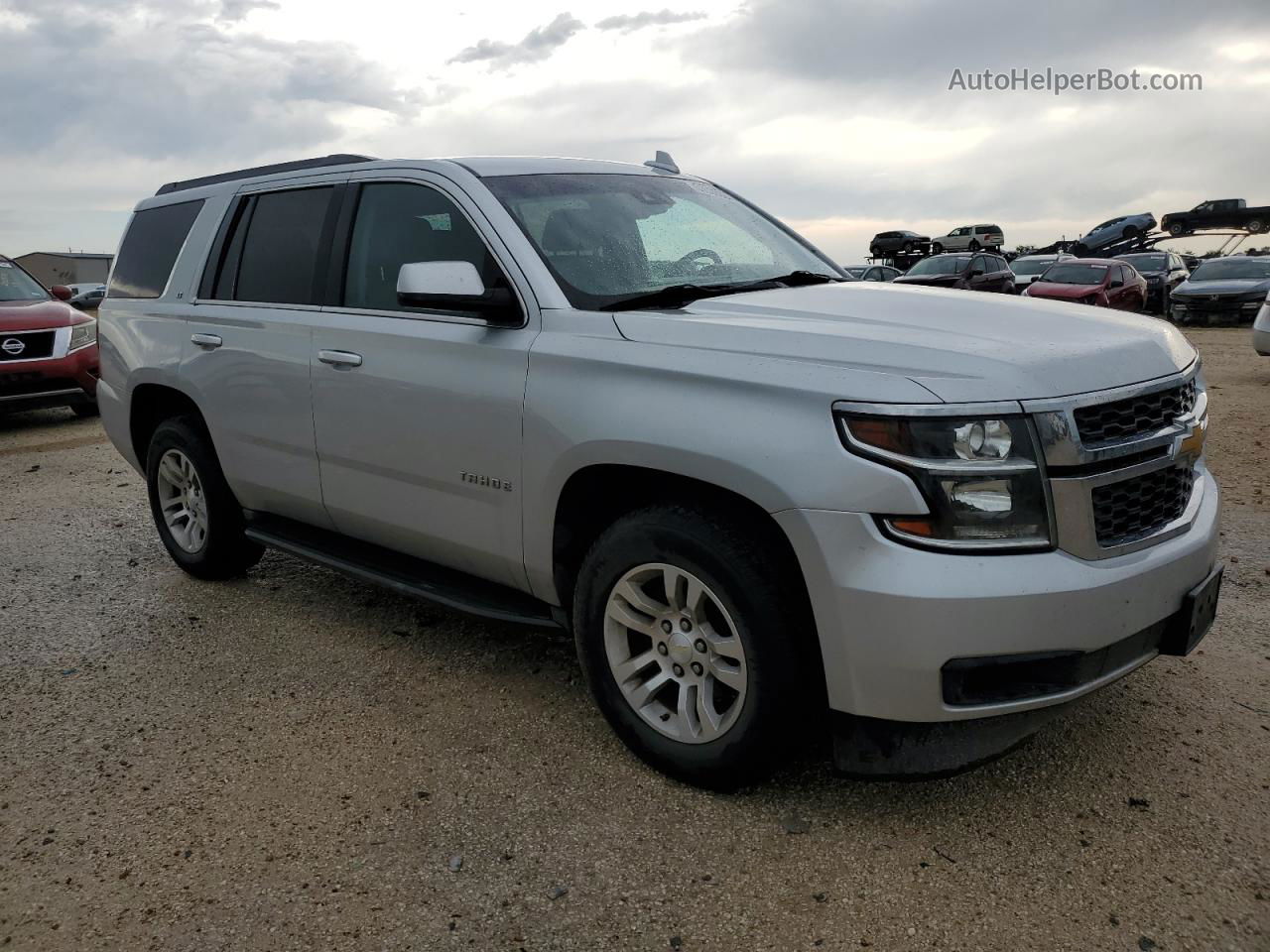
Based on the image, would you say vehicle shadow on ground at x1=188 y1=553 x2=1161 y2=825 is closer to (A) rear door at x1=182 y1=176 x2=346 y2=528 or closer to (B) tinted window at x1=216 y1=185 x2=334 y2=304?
(A) rear door at x1=182 y1=176 x2=346 y2=528

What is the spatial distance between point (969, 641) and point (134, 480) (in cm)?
716

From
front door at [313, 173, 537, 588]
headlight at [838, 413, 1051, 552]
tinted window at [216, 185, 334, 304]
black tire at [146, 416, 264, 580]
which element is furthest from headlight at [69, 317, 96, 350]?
headlight at [838, 413, 1051, 552]

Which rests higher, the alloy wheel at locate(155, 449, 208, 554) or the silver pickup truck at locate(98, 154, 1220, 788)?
the silver pickup truck at locate(98, 154, 1220, 788)

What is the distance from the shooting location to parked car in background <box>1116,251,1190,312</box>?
23.8 m

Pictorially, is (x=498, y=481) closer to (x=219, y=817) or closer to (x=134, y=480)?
(x=219, y=817)

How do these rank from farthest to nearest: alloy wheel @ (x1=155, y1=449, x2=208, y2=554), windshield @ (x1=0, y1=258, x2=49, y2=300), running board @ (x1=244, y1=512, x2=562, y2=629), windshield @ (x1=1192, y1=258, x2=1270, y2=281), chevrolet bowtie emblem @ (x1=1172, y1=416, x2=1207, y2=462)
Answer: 1. windshield @ (x1=1192, y1=258, x2=1270, y2=281)
2. windshield @ (x1=0, y1=258, x2=49, y2=300)
3. alloy wheel @ (x1=155, y1=449, x2=208, y2=554)
4. running board @ (x1=244, y1=512, x2=562, y2=629)
5. chevrolet bowtie emblem @ (x1=1172, y1=416, x2=1207, y2=462)

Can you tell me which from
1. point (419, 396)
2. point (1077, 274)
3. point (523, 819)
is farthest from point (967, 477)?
point (1077, 274)

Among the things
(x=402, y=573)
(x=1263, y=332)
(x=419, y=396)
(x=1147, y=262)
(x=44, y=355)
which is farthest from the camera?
(x=1147, y=262)

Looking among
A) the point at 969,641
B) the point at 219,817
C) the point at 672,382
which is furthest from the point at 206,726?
the point at 969,641

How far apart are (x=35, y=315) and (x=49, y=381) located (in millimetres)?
659

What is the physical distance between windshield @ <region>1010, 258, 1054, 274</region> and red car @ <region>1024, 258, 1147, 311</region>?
558cm

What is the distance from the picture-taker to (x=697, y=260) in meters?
3.76

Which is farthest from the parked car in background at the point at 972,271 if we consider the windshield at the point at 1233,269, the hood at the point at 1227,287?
the windshield at the point at 1233,269

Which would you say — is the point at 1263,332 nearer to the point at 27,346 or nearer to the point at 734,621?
the point at 734,621
